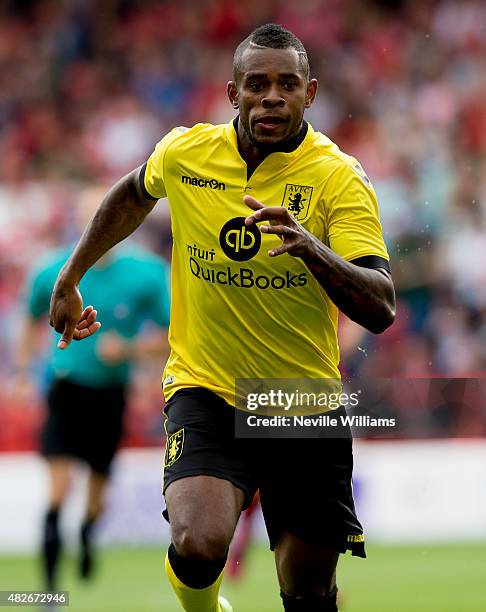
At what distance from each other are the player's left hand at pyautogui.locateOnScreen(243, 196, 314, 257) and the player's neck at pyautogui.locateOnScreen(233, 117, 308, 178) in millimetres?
811

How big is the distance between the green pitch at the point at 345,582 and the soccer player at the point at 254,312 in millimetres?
2977

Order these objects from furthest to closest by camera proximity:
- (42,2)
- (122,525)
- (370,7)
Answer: (42,2) < (370,7) < (122,525)

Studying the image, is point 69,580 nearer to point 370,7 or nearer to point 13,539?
point 13,539

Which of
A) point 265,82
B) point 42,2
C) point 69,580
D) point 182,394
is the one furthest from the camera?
point 42,2

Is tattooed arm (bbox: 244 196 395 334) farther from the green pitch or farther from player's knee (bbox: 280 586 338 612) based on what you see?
the green pitch

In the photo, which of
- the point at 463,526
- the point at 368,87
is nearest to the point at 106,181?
the point at 368,87

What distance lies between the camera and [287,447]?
209 inches

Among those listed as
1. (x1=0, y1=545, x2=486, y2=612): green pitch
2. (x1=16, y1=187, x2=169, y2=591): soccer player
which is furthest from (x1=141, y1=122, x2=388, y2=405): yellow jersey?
(x1=16, y1=187, x2=169, y2=591): soccer player

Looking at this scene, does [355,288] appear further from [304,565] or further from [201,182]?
[304,565]

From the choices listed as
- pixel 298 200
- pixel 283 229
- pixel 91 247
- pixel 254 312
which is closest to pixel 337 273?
pixel 283 229

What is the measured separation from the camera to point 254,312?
17.4 feet

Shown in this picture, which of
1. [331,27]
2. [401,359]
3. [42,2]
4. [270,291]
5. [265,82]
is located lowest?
[270,291]

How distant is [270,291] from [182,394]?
0.56m

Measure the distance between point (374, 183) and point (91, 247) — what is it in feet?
26.6
